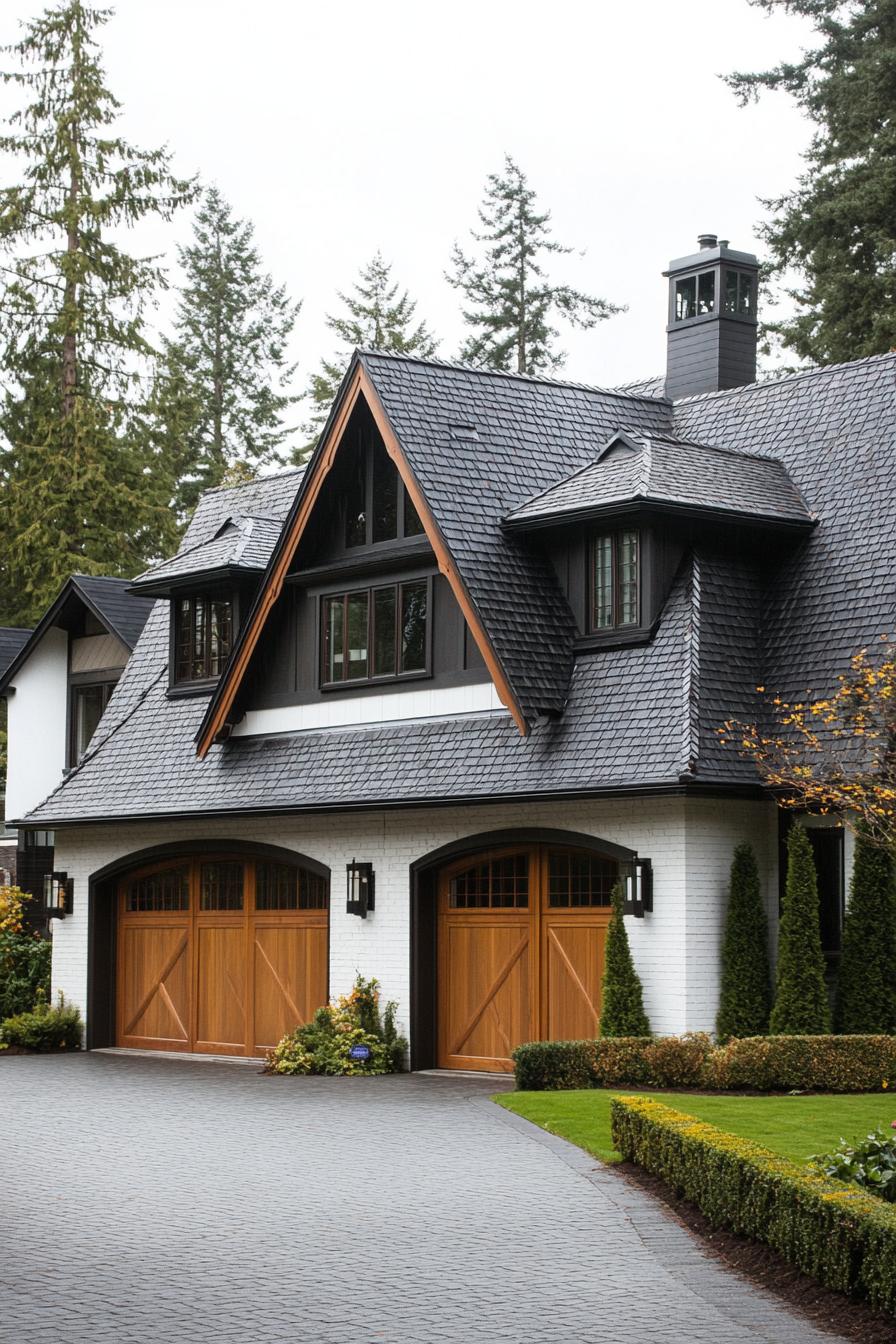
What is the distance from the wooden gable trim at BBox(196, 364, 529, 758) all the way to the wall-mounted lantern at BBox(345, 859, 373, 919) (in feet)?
9.92

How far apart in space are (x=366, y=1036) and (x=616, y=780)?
486 centimetres

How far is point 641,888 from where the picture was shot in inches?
762

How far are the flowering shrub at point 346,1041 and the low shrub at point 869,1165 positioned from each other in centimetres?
1118

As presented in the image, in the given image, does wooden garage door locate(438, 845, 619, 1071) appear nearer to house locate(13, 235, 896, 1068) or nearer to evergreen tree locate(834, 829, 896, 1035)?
house locate(13, 235, 896, 1068)

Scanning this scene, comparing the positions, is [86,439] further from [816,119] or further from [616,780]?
[616,780]

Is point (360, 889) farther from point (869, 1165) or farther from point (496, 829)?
point (869, 1165)

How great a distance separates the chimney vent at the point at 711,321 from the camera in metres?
26.5

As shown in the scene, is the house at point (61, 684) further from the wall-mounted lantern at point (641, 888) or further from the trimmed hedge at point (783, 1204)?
the trimmed hedge at point (783, 1204)

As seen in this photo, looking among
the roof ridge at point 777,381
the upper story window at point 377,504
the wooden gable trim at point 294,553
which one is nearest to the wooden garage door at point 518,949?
the wooden gable trim at point 294,553

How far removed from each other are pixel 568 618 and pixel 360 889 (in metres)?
4.16

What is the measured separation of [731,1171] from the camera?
1089 cm

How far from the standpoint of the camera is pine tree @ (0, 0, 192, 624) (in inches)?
1703

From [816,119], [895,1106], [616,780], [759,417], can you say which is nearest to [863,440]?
[759,417]

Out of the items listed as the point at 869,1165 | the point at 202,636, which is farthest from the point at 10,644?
the point at 869,1165
